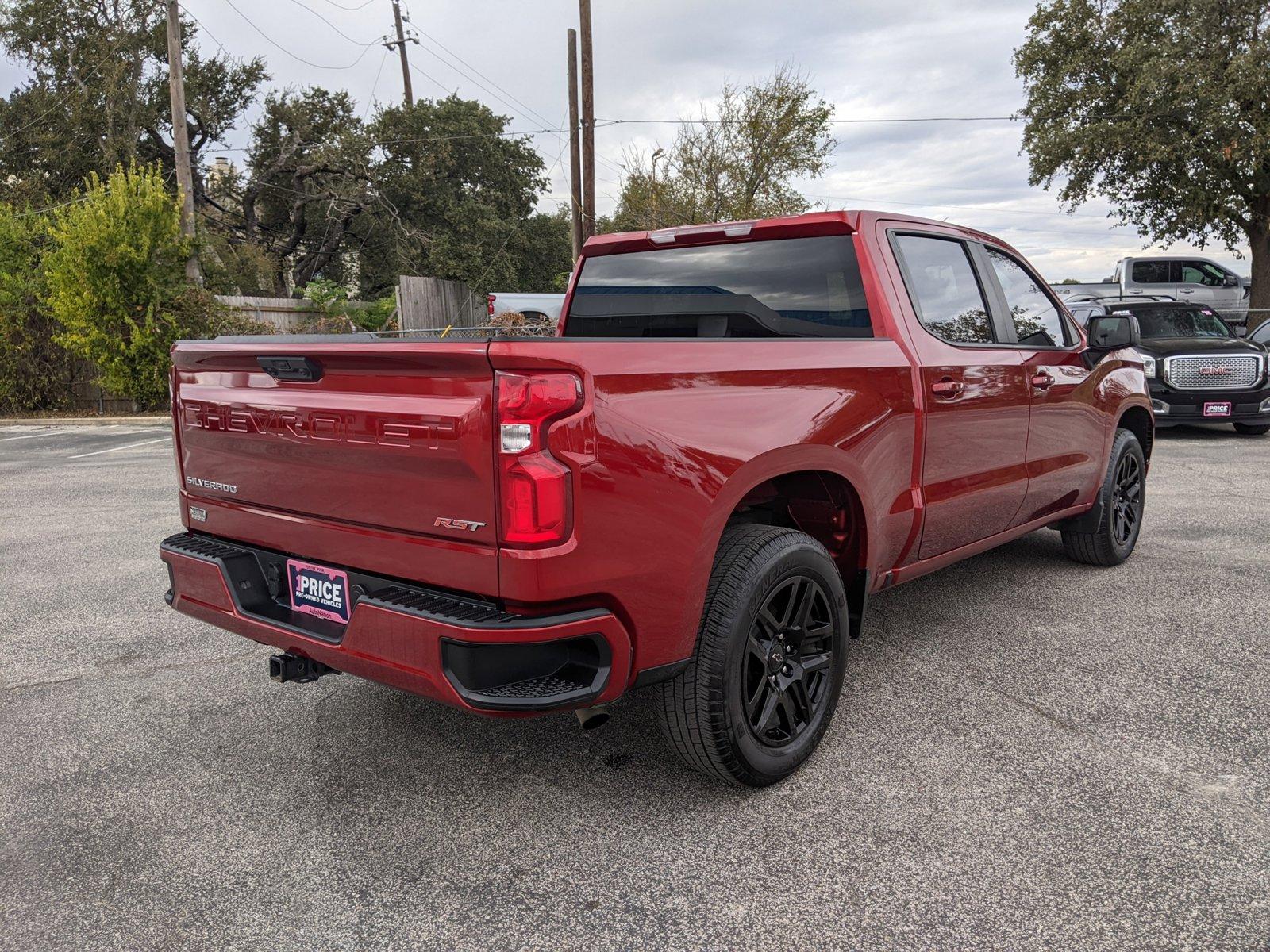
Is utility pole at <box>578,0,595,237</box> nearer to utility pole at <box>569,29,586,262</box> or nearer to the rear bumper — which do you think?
utility pole at <box>569,29,586,262</box>

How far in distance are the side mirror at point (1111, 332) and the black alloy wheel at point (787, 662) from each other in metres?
2.60

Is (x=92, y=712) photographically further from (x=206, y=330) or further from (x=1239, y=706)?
(x=206, y=330)

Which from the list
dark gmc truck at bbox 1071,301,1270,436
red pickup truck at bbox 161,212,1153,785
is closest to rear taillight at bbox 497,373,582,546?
red pickup truck at bbox 161,212,1153,785

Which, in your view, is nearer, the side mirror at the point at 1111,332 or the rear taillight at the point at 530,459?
the rear taillight at the point at 530,459

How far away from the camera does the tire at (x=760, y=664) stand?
8.98 ft

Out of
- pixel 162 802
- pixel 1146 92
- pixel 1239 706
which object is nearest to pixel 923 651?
pixel 1239 706

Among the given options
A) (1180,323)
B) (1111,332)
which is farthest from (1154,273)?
(1111,332)

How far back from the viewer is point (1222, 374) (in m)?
11.1

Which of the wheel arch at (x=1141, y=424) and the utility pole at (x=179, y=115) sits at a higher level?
the utility pole at (x=179, y=115)

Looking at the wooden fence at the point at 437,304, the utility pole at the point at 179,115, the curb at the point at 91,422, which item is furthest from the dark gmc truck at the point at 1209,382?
the utility pole at the point at 179,115

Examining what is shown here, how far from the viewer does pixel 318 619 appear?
2861 mm

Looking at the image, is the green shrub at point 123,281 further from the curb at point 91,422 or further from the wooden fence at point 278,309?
the wooden fence at point 278,309

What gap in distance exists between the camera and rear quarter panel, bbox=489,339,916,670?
2.35m

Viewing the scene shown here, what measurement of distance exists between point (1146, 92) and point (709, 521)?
2258 centimetres
